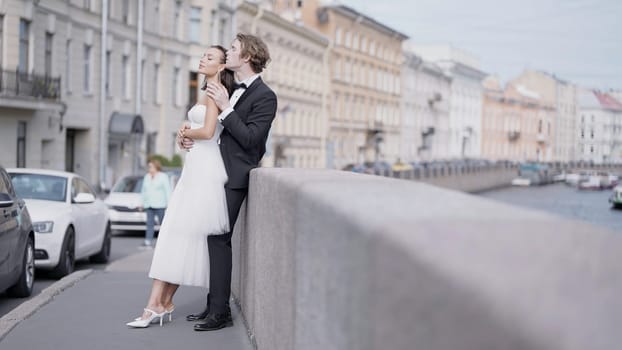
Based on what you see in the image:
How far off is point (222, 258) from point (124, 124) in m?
36.7

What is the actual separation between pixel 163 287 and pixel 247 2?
56.3m

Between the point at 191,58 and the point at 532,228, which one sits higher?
the point at 191,58

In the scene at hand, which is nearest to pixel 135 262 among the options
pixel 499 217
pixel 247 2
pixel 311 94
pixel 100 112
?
pixel 499 217

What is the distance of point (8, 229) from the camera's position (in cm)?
955

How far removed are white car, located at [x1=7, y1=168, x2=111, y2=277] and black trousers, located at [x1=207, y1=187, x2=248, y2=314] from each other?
22.3 feet

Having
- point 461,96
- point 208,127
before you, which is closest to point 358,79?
point 461,96

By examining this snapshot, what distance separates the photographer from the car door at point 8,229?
9.27m

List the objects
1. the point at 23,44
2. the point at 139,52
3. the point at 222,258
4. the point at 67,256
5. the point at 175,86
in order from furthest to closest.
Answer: the point at 175,86
the point at 139,52
the point at 23,44
the point at 67,256
the point at 222,258

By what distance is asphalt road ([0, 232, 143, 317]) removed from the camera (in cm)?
1026

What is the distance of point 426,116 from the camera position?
11125 centimetres

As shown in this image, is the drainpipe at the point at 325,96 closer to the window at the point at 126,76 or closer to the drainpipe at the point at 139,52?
the drainpipe at the point at 139,52

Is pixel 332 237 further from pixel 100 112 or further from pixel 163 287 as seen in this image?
pixel 100 112

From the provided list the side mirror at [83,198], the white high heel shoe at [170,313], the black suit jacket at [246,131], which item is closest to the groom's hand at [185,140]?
the black suit jacket at [246,131]

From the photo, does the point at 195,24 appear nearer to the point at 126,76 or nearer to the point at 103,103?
the point at 126,76
